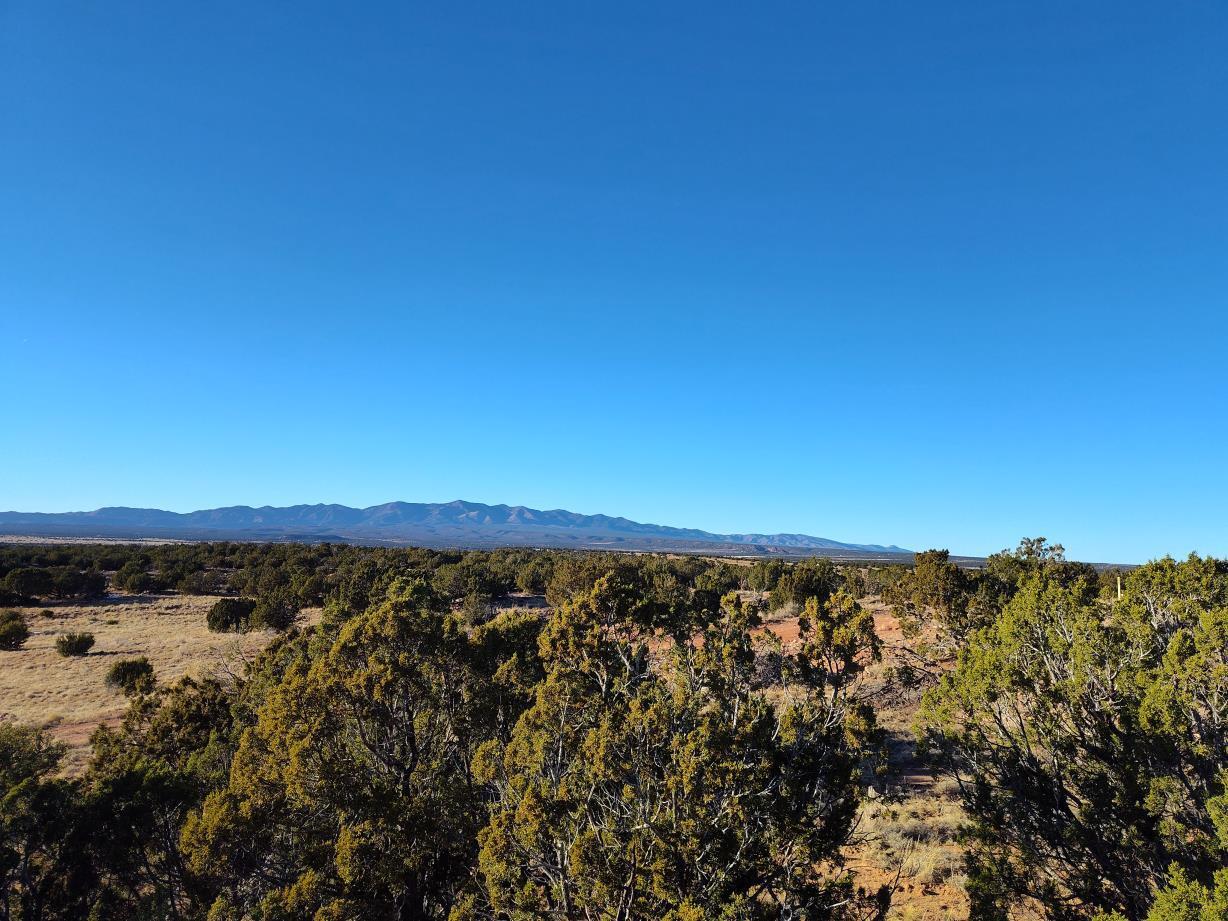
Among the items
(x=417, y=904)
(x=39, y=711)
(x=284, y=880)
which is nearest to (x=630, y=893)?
(x=417, y=904)

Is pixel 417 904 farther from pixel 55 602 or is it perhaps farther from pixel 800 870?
pixel 55 602

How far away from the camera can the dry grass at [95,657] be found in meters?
28.3

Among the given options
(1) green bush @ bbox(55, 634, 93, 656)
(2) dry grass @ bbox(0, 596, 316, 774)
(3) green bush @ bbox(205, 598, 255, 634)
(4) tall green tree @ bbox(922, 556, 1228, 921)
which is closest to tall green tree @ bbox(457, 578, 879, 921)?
(4) tall green tree @ bbox(922, 556, 1228, 921)

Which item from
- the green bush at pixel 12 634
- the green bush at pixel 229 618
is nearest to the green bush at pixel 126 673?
the green bush at pixel 229 618

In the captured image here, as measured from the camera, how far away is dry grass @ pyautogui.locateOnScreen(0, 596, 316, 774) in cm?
2828

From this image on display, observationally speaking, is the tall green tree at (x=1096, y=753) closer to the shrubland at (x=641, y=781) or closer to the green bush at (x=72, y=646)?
the shrubland at (x=641, y=781)

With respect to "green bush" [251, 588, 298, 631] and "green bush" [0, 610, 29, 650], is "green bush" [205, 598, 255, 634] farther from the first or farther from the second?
"green bush" [0, 610, 29, 650]

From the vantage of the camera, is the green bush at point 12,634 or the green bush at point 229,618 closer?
the green bush at point 12,634

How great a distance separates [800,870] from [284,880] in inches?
345

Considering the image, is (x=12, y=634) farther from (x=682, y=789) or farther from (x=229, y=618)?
(x=682, y=789)

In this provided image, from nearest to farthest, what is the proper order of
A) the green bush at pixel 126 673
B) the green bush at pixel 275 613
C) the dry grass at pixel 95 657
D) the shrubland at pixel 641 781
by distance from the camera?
the shrubland at pixel 641 781 → the green bush at pixel 126 673 → the dry grass at pixel 95 657 → the green bush at pixel 275 613

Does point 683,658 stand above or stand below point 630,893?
above

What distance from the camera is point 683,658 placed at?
10680 mm

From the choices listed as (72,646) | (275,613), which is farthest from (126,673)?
(72,646)
